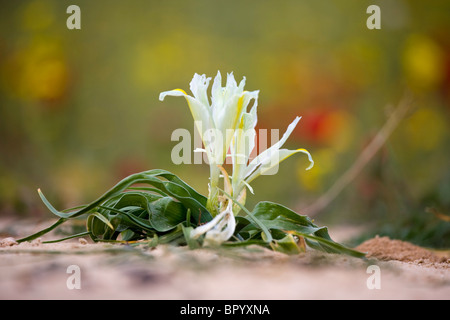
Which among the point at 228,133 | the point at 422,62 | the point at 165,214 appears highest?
the point at 422,62

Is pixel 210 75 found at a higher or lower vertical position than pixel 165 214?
higher

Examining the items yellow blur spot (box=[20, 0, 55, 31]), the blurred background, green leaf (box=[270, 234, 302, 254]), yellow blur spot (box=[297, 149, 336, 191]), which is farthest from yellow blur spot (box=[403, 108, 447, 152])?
green leaf (box=[270, 234, 302, 254])

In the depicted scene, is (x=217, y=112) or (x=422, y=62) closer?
(x=217, y=112)

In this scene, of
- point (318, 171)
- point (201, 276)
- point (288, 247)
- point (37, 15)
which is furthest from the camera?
point (37, 15)

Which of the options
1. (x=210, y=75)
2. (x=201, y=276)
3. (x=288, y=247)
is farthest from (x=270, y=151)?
(x=210, y=75)

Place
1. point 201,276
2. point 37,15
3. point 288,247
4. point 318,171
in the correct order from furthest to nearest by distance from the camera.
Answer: point 37,15 → point 318,171 → point 288,247 → point 201,276

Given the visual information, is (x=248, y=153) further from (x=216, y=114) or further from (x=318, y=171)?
(x=318, y=171)

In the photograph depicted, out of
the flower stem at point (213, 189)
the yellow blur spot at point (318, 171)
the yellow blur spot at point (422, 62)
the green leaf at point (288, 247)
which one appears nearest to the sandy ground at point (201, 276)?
the green leaf at point (288, 247)

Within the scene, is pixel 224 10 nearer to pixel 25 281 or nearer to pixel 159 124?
pixel 159 124
